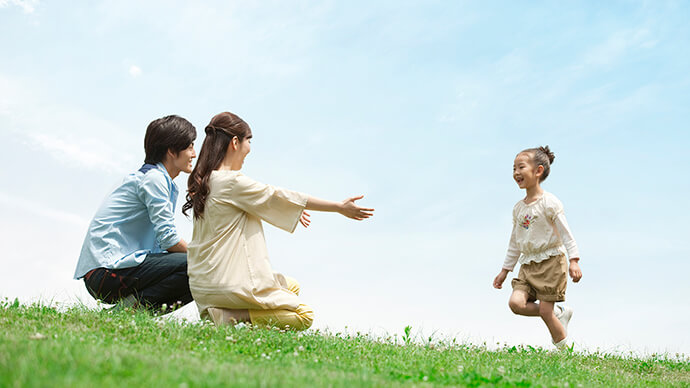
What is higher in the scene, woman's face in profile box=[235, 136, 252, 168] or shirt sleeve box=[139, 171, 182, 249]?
woman's face in profile box=[235, 136, 252, 168]

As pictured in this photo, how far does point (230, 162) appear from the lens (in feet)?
23.2

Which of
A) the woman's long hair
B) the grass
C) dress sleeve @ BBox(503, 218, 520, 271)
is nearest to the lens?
the grass

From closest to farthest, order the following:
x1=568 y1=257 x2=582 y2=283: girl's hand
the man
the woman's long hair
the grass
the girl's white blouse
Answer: the grass → the woman's long hair → the man → x1=568 y1=257 x2=582 y2=283: girl's hand → the girl's white blouse

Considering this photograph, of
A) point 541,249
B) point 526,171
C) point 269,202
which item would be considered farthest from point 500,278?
point 269,202

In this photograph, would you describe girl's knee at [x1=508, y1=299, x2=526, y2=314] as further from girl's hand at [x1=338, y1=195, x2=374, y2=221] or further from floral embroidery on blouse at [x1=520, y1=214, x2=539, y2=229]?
girl's hand at [x1=338, y1=195, x2=374, y2=221]

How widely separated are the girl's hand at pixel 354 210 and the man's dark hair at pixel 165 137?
2.51m

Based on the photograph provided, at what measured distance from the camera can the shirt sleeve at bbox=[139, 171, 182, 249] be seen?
7.31 m

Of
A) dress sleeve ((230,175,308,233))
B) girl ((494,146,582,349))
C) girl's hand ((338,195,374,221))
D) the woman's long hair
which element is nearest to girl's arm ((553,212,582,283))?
girl ((494,146,582,349))

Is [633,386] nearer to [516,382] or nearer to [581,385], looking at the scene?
[581,385]

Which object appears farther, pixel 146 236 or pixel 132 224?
pixel 146 236

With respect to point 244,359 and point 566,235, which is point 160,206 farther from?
point 566,235

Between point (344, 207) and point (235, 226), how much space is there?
130cm

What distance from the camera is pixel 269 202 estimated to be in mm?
6727

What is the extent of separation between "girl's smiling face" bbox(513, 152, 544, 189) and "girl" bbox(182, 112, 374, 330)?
138 inches
